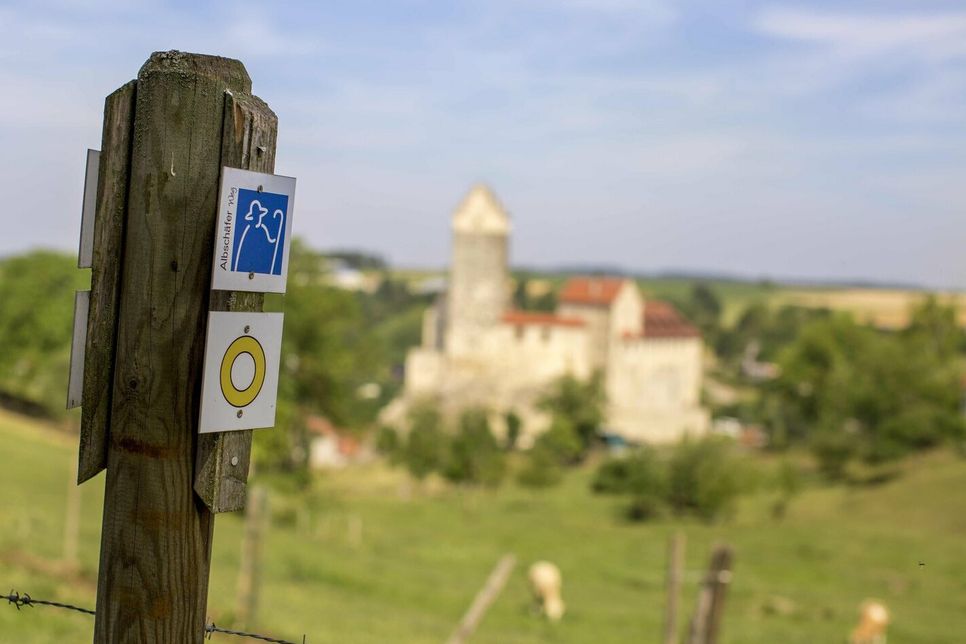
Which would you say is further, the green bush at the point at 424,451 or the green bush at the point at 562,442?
the green bush at the point at 562,442

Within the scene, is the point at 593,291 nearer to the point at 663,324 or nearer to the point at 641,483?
the point at 663,324

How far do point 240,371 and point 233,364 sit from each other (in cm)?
3

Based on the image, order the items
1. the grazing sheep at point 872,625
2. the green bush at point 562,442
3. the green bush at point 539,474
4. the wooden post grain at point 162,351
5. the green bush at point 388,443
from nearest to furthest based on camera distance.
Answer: the wooden post grain at point 162,351
the grazing sheep at point 872,625
the green bush at point 539,474
the green bush at point 388,443
the green bush at point 562,442

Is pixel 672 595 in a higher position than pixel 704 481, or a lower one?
higher

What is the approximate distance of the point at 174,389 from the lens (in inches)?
79.3

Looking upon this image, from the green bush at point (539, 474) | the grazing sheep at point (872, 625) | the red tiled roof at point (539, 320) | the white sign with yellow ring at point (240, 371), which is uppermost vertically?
the white sign with yellow ring at point (240, 371)

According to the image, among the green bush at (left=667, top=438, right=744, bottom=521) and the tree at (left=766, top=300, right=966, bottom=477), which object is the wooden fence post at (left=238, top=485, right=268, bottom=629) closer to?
the green bush at (left=667, top=438, right=744, bottom=521)

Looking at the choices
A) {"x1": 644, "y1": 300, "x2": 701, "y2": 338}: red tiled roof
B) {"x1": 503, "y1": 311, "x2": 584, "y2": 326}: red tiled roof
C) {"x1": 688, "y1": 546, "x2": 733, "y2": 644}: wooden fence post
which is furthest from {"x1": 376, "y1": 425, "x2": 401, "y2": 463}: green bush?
{"x1": 688, "y1": 546, "x2": 733, "y2": 644}: wooden fence post

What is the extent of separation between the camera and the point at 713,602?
7.59m

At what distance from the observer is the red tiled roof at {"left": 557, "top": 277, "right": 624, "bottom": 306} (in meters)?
62.2

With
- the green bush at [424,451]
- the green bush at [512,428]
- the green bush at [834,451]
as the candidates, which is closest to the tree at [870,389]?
the green bush at [834,451]

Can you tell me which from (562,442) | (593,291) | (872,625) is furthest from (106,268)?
(593,291)

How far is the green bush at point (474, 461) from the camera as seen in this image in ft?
127

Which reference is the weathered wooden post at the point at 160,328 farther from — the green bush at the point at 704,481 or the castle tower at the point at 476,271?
the castle tower at the point at 476,271
